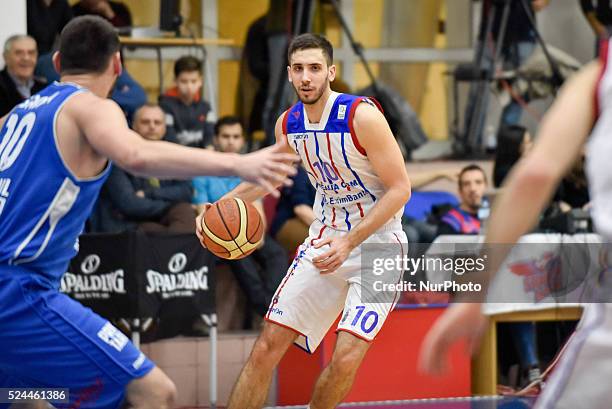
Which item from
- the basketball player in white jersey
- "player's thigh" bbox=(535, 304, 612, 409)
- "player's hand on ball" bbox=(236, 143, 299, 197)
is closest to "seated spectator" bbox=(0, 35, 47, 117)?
"player's hand on ball" bbox=(236, 143, 299, 197)

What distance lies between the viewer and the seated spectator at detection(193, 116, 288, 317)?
29.5 feet

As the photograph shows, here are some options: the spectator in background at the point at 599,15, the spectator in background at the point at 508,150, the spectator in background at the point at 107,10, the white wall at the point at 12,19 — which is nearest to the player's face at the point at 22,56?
the white wall at the point at 12,19

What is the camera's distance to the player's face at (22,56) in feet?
27.0

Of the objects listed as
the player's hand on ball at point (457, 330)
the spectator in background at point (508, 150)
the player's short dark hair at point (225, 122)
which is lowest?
the spectator in background at point (508, 150)

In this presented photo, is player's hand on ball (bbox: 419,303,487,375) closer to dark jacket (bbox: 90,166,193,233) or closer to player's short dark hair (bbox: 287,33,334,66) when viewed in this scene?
player's short dark hair (bbox: 287,33,334,66)

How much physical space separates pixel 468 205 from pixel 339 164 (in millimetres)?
3311

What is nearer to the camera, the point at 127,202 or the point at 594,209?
the point at 594,209

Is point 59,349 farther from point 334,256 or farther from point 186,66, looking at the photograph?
point 186,66

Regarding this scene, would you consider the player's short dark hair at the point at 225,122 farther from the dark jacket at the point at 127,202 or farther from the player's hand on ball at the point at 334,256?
the player's hand on ball at the point at 334,256

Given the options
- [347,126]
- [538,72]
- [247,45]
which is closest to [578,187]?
[538,72]

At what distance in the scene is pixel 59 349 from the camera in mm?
4363

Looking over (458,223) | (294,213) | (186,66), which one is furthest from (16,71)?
(458,223)

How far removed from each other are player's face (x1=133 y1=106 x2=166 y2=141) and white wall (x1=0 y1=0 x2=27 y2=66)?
3.33 ft

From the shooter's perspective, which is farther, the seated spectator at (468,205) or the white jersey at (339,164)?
the seated spectator at (468,205)
